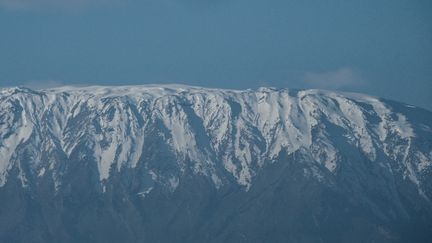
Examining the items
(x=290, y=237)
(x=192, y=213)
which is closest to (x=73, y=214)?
(x=192, y=213)

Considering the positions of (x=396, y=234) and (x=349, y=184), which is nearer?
(x=396, y=234)

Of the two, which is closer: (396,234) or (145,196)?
(396,234)

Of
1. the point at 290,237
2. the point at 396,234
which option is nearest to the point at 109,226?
the point at 290,237

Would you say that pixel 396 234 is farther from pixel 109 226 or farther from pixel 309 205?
pixel 109 226

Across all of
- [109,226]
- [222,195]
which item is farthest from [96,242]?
[222,195]

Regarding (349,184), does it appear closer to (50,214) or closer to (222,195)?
(222,195)

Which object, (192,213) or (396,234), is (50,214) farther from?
(396,234)
